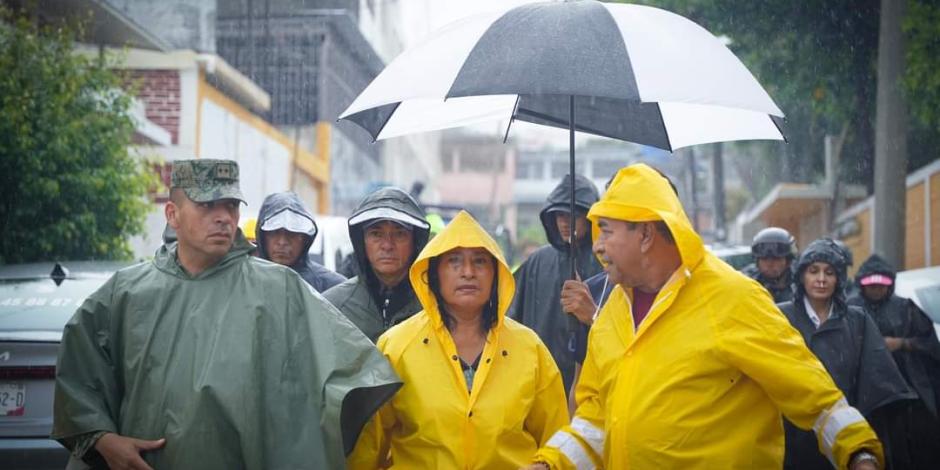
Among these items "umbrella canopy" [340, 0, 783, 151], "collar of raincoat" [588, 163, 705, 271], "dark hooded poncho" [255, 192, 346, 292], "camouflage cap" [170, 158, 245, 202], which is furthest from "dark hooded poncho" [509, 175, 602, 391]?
"camouflage cap" [170, 158, 245, 202]

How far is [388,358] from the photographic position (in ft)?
14.1

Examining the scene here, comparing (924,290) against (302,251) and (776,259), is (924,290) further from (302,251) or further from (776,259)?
(302,251)

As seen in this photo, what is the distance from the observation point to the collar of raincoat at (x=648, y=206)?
3820mm

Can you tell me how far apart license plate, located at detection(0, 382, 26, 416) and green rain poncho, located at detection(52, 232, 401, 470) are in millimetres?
2187

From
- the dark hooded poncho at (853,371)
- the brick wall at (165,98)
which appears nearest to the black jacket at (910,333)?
the dark hooded poncho at (853,371)

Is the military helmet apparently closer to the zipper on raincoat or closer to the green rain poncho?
the zipper on raincoat

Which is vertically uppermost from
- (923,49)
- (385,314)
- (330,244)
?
(923,49)

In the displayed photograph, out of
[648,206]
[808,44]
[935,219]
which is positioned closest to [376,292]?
[648,206]

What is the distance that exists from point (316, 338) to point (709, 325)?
136 centimetres

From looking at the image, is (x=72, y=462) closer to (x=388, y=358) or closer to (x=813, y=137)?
(x=388, y=358)

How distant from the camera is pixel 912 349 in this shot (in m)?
7.33

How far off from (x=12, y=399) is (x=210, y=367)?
8.44 ft

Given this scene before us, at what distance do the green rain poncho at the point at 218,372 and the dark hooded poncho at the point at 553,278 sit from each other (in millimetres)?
2519

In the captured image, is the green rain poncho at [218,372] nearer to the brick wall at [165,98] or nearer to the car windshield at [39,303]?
the car windshield at [39,303]
